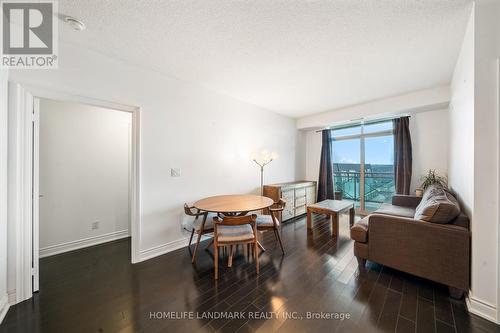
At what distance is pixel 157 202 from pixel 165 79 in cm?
177

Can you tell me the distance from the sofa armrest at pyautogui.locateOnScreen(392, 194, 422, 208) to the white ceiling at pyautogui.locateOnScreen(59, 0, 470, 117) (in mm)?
1965

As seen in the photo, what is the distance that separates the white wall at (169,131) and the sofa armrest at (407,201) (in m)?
2.83

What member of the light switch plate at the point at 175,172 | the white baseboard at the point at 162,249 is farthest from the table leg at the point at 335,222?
the light switch plate at the point at 175,172

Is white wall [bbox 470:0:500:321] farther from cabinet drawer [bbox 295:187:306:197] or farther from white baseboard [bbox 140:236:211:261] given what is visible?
white baseboard [bbox 140:236:211:261]

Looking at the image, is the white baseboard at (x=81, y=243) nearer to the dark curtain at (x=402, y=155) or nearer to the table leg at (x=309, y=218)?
the table leg at (x=309, y=218)

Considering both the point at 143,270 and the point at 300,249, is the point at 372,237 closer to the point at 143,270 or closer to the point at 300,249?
the point at 300,249

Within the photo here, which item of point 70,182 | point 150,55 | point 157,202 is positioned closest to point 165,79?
point 150,55

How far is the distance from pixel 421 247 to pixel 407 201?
1.91 meters

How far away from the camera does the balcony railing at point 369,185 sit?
4.30m

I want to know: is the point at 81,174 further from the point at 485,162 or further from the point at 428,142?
the point at 428,142

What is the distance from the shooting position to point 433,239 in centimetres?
179

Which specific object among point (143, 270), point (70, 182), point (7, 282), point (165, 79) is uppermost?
point (165, 79)

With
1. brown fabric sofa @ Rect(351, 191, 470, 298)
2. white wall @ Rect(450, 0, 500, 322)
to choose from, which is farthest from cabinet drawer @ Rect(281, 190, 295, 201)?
white wall @ Rect(450, 0, 500, 322)

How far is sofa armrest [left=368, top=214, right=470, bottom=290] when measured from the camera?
1.67 meters
